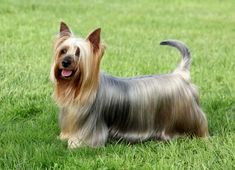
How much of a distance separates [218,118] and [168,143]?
131cm

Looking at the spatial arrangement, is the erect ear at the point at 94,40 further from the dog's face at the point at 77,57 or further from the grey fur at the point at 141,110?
the grey fur at the point at 141,110

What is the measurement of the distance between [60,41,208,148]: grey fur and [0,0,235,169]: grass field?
0.17 meters

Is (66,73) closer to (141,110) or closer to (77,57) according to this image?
(77,57)

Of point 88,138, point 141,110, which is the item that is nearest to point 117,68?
point 141,110

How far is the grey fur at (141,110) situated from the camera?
5.78 metres

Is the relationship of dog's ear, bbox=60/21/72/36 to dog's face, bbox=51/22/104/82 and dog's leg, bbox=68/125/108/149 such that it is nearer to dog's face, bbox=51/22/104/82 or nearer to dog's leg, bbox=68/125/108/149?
dog's face, bbox=51/22/104/82

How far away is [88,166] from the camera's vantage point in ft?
17.1

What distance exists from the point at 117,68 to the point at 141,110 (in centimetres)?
386

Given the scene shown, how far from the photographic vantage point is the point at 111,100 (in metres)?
5.82

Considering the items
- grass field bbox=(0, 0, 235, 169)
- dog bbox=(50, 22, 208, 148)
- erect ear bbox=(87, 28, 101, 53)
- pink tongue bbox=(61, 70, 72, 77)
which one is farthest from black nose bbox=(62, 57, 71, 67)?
grass field bbox=(0, 0, 235, 169)

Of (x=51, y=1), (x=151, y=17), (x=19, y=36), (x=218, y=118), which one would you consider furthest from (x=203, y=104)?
(x=51, y=1)

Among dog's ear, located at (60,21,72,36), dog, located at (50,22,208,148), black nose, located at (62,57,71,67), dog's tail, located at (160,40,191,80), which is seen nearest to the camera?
black nose, located at (62,57,71,67)

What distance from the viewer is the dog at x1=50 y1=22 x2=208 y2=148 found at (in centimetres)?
551

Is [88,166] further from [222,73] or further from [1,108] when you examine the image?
[222,73]
